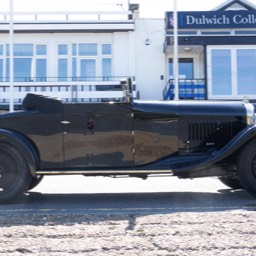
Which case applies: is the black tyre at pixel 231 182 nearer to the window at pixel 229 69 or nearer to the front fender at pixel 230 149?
the front fender at pixel 230 149

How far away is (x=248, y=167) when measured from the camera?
21.3 feet

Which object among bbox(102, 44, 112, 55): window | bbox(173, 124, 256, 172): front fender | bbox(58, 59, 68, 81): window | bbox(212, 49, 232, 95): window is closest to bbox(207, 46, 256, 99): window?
bbox(212, 49, 232, 95): window

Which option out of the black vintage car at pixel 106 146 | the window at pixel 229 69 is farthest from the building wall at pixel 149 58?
the black vintage car at pixel 106 146

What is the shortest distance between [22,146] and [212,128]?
2.90m

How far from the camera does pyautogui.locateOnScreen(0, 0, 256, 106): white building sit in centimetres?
1836

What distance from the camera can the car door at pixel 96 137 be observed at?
666cm

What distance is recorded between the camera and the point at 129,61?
64.4 ft

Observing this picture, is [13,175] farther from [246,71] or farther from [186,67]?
[186,67]

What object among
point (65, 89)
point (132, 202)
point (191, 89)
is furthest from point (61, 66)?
point (132, 202)

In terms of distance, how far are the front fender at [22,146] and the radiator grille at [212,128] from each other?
2.47 m

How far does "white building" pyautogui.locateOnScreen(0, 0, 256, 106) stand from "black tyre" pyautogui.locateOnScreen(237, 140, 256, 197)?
1176 centimetres

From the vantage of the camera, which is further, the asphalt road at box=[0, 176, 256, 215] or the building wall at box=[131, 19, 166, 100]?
the building wall at box=[131, 19, 166, 100]

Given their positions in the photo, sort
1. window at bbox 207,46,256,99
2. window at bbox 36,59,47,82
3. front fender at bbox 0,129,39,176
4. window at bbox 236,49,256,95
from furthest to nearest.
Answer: window at bbox 36,59,47,82, window at bbox 236,49,256,95, window at bbox 207,46,256,99, front fender at bbox 0,129,39,176

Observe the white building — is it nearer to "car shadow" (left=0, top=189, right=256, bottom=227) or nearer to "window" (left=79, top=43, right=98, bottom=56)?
"window" (left=79, top=43, right=98, bottom=56)
